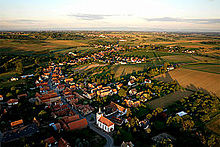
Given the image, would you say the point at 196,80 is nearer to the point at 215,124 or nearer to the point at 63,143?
the point at 215,124

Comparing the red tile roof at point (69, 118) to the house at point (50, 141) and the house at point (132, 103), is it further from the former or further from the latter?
the house at point (132, 103)

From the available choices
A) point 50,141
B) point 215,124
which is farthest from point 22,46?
point 215,124

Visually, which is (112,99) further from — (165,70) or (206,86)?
(165,70)

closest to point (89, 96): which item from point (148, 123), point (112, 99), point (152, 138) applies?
point (112, 99)

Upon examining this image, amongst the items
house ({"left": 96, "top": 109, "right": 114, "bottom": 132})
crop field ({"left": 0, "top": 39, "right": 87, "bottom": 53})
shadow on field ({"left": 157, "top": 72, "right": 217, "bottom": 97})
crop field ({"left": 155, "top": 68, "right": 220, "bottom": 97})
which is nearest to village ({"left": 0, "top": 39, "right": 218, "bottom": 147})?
house ({"left": 96, "top": 109, "right": 114, "bottom": 132})

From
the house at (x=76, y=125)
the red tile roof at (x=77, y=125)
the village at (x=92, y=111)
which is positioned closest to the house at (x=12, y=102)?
the village at (x=92, y=111)

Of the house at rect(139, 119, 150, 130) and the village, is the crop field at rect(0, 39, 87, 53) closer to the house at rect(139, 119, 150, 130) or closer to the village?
the village
